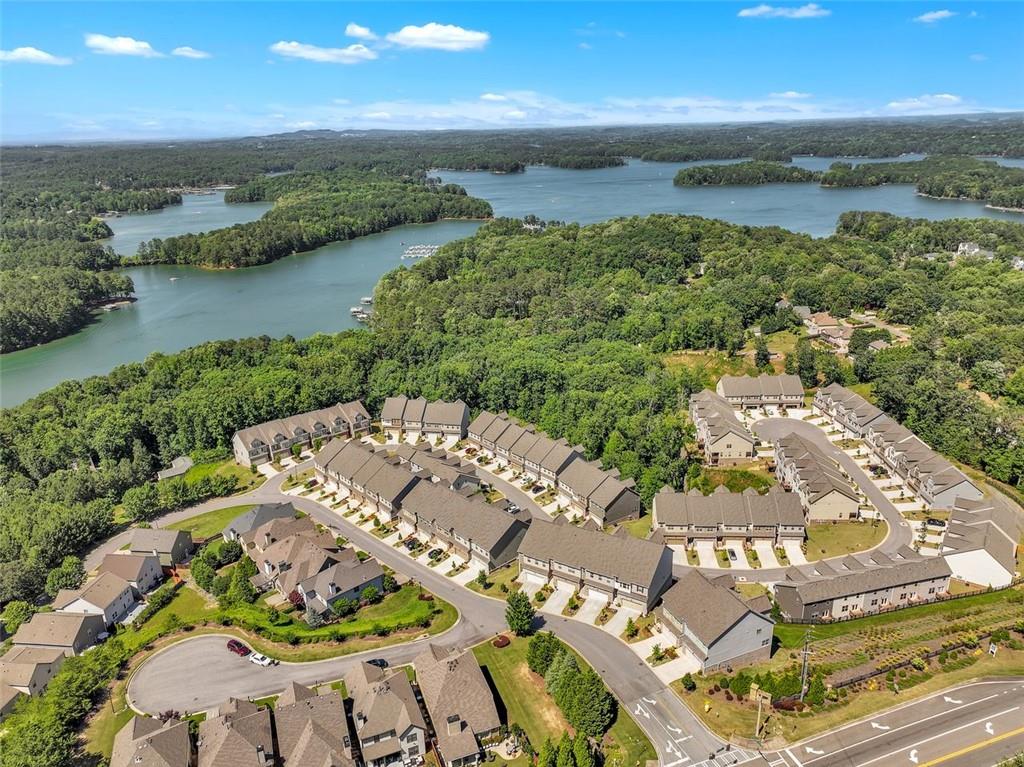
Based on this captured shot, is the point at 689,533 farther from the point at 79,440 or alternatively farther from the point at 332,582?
the point at 79,440

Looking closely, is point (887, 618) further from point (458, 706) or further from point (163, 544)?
point (163, 544)

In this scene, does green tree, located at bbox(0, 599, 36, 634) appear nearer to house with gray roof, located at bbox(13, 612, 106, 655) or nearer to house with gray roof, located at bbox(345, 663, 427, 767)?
house with gray roof, located at bbox(13, 612, 106, 655)

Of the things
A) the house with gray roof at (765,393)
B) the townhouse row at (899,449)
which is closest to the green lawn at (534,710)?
the townhouse row at (899,449)

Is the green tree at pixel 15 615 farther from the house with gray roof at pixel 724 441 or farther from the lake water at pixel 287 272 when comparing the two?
the house with gray roof at pixel 724 441

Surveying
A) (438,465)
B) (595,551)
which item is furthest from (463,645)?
(438,465)

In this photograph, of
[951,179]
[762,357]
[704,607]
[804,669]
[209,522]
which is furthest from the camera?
[951,179]
